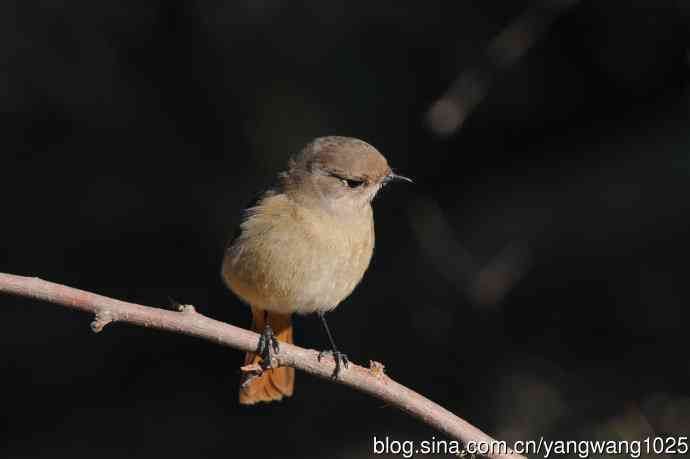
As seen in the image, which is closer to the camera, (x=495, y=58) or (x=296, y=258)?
(x=296, y=258)

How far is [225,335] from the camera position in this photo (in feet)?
10.2

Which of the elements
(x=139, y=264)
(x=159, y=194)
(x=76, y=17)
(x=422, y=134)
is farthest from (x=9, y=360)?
(x=422, y=134)

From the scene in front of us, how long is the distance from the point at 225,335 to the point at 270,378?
1.36 metres

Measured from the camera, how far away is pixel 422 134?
19.2ft

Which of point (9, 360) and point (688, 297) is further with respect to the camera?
point (9, 360)

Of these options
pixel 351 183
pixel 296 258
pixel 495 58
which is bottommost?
pixel 296 258

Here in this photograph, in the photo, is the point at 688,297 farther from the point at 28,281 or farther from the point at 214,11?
the point at 28,281

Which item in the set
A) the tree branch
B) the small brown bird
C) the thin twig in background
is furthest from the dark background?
the tree branch

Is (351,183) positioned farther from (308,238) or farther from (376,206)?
(376,206)

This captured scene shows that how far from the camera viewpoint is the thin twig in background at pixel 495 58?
546 cm

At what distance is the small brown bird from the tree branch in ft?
2.62

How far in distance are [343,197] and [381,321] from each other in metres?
1.83

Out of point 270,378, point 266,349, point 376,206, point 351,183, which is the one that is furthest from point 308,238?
point 376,206

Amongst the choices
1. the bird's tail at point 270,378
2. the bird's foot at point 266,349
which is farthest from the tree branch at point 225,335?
the bird's tail at point 270,378
